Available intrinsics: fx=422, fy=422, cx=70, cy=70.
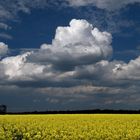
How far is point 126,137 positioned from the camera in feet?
61.2

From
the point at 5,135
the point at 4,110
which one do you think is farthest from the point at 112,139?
the point at 4,110

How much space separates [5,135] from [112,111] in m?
48.7

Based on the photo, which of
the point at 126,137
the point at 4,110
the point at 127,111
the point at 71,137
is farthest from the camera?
the point at 4,110

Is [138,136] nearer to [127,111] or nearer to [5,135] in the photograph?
[5,135]

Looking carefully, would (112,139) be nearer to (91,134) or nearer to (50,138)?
(91,134)

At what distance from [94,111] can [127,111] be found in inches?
230

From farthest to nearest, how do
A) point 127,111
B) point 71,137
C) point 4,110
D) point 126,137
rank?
point 4,110 → point 127,111 → point 126,137 → point 71,137

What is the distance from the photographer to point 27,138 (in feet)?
60.5

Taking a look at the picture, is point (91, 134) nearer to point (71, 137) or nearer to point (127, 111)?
point (71, 137)

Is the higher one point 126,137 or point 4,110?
point 4,110

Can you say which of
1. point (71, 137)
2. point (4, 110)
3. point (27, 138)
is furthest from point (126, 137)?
point (4, 110)

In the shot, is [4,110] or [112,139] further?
[4,110]

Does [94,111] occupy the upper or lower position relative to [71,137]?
upper

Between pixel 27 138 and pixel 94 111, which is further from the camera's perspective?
pixel 94 111
